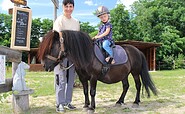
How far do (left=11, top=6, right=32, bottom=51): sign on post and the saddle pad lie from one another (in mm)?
1298

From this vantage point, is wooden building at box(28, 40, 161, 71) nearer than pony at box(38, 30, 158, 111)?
No

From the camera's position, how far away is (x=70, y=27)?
16.0ft

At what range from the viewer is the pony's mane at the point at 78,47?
4.18 m

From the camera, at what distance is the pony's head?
4.05m

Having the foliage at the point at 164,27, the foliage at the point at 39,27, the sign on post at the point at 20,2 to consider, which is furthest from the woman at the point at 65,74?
the foliage at the point at 39,27

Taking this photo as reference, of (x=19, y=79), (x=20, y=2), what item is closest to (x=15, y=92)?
(x=19, y=79)

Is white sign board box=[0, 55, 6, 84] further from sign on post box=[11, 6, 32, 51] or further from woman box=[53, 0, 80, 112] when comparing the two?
woman box=[53, 0, 80, 112]

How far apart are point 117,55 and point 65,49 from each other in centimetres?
114

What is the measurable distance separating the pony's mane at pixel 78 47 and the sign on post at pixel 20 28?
0.83m

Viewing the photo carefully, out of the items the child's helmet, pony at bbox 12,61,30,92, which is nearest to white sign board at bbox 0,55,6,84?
pony at bbox 12,61,30,92

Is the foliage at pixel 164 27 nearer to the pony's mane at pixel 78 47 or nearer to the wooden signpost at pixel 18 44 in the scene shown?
the pony's mane at pixel 78 47

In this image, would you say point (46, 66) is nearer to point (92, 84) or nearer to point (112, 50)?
point (92, 84)

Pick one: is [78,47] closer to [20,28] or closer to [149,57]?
[20,28]

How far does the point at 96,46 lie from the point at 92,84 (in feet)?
2.26
